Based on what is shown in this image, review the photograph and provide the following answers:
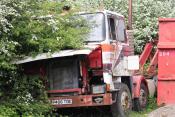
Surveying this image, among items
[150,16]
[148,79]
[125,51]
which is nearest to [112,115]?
[125,51]

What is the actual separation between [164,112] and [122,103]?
175cm

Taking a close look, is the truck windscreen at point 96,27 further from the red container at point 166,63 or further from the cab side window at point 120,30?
the red container at point 166,63

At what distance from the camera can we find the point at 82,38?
1027cm

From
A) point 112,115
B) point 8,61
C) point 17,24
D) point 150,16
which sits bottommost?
point 112,115

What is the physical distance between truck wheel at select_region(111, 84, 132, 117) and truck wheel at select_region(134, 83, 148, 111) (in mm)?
1414

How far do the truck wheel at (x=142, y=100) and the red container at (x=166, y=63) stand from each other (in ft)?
1.91

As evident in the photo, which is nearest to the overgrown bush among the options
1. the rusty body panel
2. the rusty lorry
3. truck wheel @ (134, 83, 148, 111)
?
the rusty lorry

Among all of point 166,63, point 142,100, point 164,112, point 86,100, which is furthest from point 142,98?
point 86,100

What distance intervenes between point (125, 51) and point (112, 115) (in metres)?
1.71

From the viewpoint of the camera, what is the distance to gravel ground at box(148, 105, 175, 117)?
12090mm

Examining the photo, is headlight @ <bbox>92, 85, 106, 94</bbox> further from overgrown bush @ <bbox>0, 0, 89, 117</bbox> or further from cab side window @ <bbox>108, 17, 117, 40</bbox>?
cab side window @ <bbox>108, 17, 117, 40</bbox>

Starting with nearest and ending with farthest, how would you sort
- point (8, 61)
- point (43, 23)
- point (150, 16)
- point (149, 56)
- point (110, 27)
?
point (8, 61)
point (43, 23)
point (110, 27)
point (149, 56)
point (150, 16)

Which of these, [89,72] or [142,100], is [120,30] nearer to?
[89,72]

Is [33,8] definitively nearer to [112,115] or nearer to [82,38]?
[82,38]
